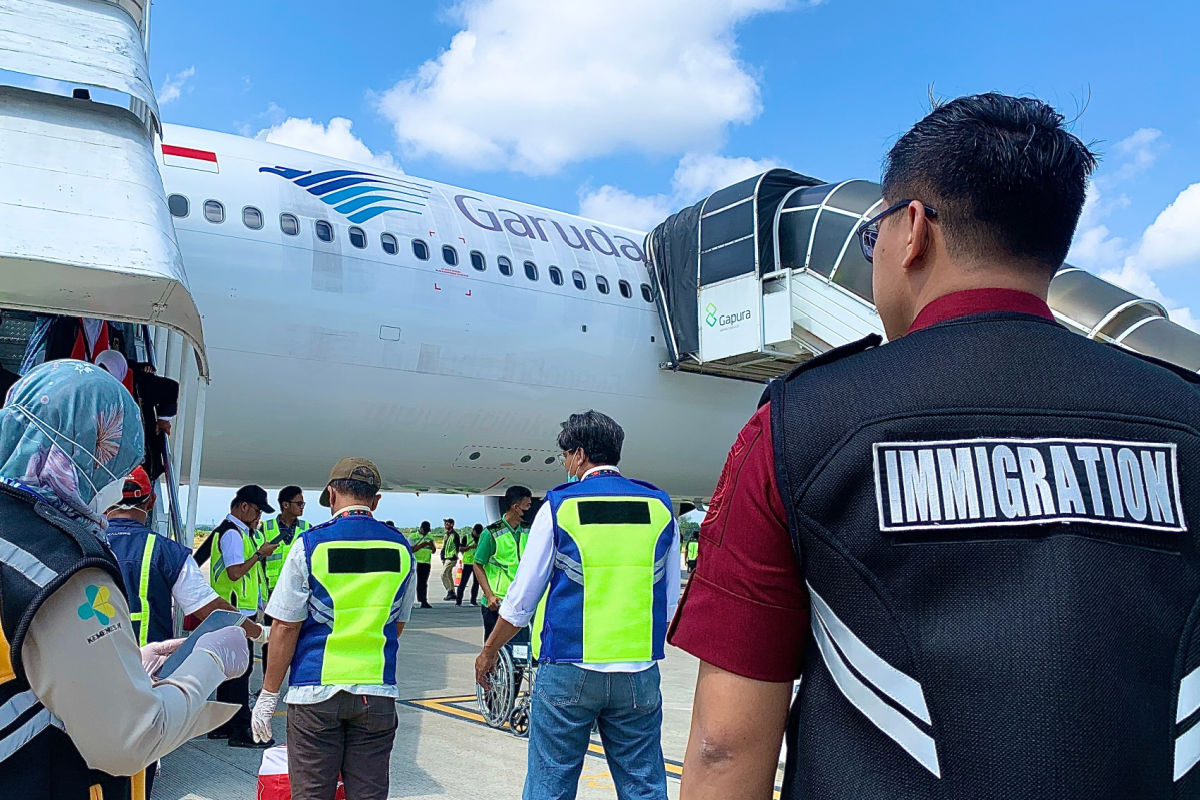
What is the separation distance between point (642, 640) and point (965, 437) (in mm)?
2594

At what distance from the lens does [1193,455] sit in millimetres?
1270

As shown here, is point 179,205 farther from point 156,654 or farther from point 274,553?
point 156,654

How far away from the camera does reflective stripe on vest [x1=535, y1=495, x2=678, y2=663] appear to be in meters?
3.60

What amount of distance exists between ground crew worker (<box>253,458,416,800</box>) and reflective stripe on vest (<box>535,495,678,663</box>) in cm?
64

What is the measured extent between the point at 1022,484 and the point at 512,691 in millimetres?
5788

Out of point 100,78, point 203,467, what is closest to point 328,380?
point 203,467

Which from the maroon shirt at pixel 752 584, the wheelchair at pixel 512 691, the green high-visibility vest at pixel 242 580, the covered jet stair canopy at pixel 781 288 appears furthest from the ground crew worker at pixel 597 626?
the covered jet stair canopy at pixel 781 288

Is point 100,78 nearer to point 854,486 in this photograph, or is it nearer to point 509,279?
point 854,486

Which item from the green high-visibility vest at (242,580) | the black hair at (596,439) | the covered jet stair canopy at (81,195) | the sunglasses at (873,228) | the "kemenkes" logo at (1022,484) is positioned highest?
the covered jet stair canopy at (81,195)

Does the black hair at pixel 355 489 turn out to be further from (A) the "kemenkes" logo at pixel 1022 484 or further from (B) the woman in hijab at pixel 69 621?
(A) the "kemenkes" logo at pixel 1022 484

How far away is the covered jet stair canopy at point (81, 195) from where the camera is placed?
3.91 m

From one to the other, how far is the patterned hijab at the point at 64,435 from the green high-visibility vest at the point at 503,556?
559 cm

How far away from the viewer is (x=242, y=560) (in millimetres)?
7016

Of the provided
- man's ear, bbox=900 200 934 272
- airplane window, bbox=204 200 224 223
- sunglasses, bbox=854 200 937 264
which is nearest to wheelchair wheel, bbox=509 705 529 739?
sunglasses, bbox=854 200 937 264
